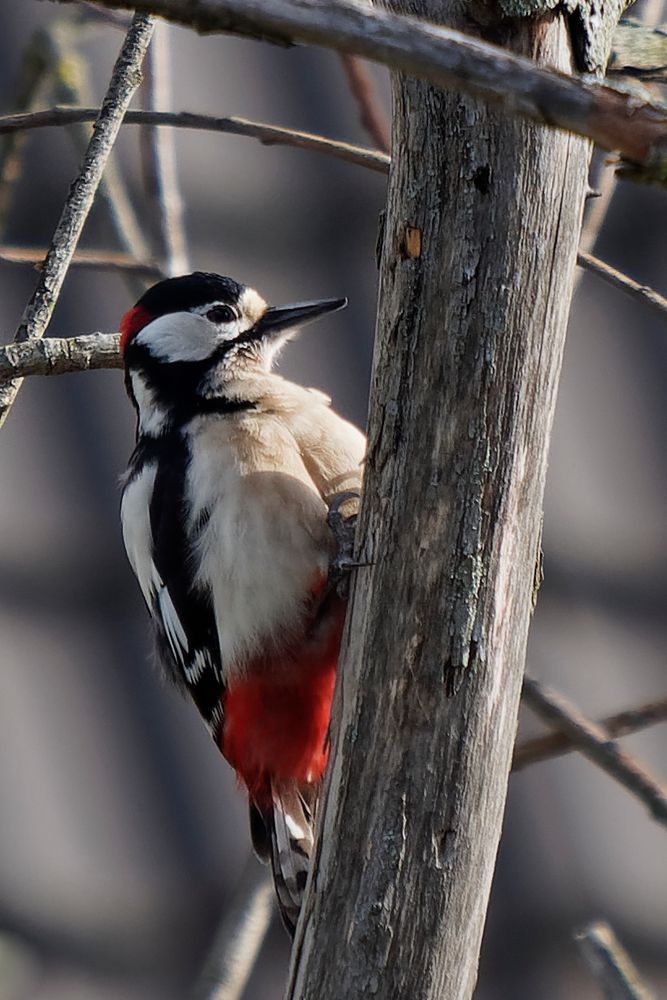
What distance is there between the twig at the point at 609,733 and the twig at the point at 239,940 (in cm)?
61

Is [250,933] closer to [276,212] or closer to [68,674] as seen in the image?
[68,674]

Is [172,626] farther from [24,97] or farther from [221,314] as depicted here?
[24,97]

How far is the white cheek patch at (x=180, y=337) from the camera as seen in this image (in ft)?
9.68

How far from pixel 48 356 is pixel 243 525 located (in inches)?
25.9

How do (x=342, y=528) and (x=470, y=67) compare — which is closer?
(x=470, y=67)

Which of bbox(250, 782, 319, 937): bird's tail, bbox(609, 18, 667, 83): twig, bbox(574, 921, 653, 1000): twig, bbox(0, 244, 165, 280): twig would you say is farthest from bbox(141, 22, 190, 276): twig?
bbox(574, 921, 653, 1000): twig

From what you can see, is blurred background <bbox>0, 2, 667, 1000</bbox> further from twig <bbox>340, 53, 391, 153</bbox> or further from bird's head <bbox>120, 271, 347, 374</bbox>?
twig <bbox>340, 53, 391, 153</bbox>

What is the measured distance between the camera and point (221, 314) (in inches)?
120

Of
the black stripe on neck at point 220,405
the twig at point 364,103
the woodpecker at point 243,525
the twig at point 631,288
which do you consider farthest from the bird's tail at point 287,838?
the twig at point 364,103

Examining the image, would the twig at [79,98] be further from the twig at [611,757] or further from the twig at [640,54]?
the twig at [611,757]

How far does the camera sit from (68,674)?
3.17m

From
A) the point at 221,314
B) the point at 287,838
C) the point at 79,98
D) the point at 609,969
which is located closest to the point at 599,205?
the point at 221,314

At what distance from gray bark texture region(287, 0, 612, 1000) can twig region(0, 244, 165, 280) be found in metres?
0.86

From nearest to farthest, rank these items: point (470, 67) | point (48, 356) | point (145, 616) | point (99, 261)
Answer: point (470, 67) < point (48, 356) < point (99, 261) < point (145, 616)
